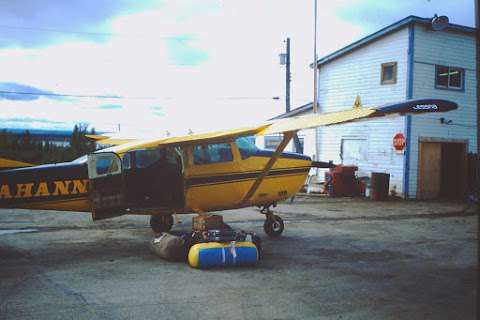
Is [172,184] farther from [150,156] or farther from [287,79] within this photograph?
[287,79]

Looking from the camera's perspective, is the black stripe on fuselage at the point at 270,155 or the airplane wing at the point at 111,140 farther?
the airplane wing at the point at 111,140

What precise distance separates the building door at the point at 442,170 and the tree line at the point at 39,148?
48.1 ft

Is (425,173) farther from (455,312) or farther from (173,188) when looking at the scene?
(455,312)

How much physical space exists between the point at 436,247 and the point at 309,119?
4.10 m

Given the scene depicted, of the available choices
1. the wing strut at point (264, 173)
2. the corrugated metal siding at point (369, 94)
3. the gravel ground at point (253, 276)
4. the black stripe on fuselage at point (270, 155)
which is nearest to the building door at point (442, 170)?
the corrugated metal siding at point (369, 94)

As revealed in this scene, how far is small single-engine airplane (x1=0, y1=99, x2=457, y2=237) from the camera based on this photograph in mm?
8352

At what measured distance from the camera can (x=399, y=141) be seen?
751 inches

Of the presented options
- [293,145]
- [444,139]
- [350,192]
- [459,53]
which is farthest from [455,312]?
[293,145]

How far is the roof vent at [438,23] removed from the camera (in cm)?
1872

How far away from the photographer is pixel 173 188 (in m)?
9.22

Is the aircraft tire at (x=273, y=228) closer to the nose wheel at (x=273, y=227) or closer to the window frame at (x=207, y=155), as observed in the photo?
the nose wheel at (x=273, y=227)

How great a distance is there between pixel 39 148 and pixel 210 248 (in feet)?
65.5

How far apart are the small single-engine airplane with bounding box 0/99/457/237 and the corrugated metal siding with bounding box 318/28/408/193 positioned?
10.5 metres

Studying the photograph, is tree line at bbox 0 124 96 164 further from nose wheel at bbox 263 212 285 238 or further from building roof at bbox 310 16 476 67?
nose wheel at bbox 263 212 285 238
